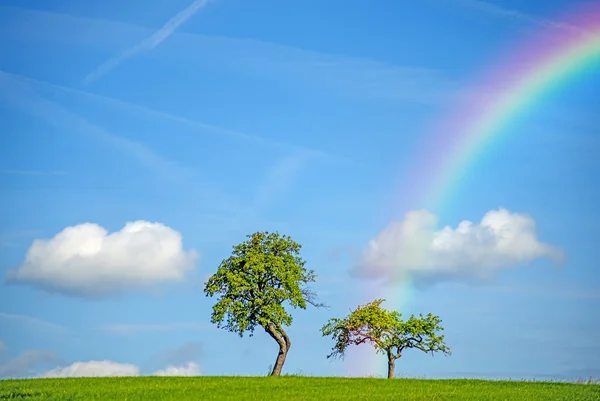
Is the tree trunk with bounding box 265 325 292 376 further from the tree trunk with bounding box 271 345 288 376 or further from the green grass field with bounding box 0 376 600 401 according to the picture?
the green grass field with bounding box 0 376 600 401

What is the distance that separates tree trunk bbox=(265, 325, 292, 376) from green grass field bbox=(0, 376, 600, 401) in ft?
17.9

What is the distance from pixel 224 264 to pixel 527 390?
25025mm

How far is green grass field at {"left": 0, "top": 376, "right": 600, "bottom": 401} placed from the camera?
1654 inches

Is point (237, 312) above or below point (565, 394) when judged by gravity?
above

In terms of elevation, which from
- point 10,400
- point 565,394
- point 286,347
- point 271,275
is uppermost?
point 271,275

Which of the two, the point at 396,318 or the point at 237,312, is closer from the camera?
the point at 237,312

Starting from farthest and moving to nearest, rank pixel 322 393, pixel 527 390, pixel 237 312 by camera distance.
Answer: pixel 237 312 < pixel 527 390 < pixel 322 393

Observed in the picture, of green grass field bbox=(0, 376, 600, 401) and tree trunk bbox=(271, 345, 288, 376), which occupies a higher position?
tree trunk bbox=(271, 345, 288, 376)

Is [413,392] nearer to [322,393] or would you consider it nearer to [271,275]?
[322,393]

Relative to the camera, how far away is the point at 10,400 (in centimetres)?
3944

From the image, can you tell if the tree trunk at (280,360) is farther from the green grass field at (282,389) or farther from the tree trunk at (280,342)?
the green grass field at (282,389)

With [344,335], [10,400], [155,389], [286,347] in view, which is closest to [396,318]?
[344,335]

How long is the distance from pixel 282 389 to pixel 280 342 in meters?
13.9

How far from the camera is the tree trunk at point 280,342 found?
197 feet
